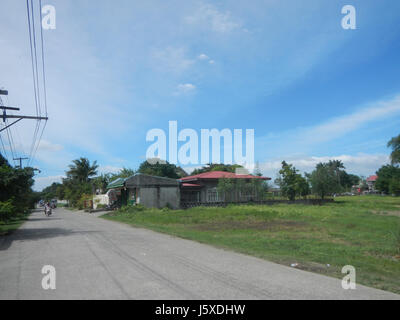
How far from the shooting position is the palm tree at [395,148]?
43472 mm

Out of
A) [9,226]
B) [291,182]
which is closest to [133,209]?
[9,226]

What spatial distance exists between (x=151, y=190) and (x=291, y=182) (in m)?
19.1

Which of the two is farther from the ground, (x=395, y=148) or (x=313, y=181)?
(x=395, y=148)

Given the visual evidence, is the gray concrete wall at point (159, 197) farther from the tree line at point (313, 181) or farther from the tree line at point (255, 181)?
Answer: the tree line at point (313, 181)

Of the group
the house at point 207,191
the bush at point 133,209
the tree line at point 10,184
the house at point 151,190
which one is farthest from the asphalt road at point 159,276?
the house at point 207,191

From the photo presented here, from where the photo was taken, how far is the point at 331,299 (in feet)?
17.3

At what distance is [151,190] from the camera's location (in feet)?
106

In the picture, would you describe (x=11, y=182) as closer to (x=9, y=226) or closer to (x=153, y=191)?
(x=9, y=226)

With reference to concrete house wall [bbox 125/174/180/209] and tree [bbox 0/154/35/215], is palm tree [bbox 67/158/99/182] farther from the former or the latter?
tree [bbox 0/154/35/215]

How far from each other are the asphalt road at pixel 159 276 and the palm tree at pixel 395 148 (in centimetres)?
4255

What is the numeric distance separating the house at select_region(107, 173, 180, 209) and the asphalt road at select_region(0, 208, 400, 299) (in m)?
21.1
